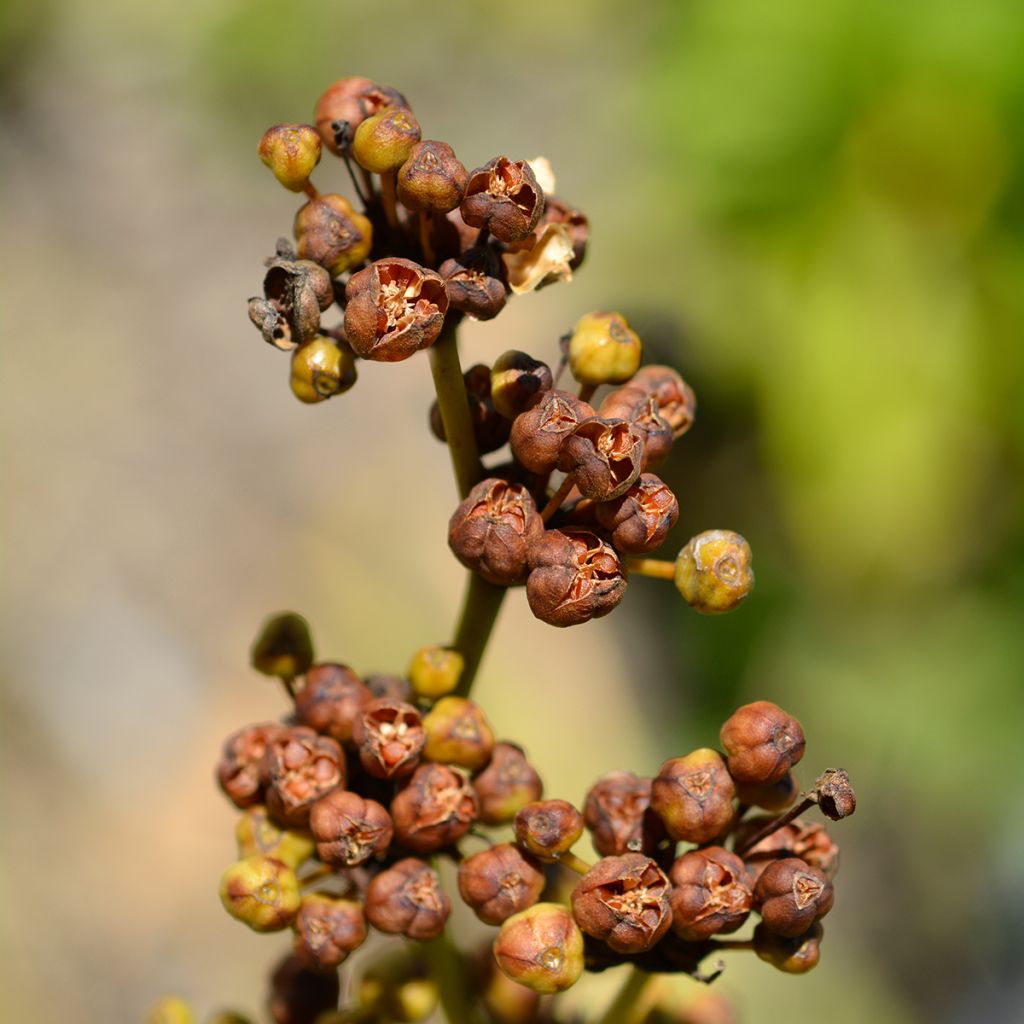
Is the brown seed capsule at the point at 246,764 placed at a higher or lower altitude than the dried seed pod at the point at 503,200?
lower

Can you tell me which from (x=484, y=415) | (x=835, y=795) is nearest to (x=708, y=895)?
(x=835, y=795)

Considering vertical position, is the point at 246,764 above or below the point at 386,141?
below

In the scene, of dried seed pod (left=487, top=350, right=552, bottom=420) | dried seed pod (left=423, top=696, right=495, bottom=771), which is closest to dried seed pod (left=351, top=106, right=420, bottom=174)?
dried seed pod (left=487, top=350, right=552, bottom=420)

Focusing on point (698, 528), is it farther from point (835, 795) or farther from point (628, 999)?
point (835, 795)

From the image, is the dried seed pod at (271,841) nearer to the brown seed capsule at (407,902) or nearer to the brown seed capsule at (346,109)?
the brown seed capsule at (407,902)

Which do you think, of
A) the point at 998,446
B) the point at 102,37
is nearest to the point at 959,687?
the point at 998,446

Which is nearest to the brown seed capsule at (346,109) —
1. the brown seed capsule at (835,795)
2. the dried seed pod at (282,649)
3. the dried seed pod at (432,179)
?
the dried seed pod at (432,179)

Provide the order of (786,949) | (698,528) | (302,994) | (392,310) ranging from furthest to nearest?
(698,528) < (302,994) < (786,949) < (392,310)

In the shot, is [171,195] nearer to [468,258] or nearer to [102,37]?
A: [102,37]
